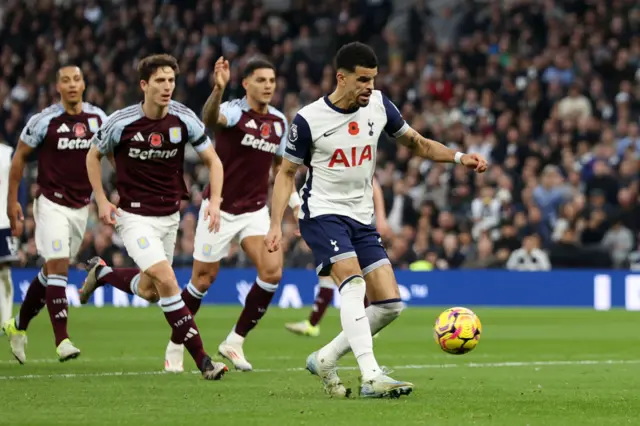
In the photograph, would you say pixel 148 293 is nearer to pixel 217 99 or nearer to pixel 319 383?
pixel 217 99

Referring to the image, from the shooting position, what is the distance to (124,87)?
29.2m

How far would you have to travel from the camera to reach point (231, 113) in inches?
463

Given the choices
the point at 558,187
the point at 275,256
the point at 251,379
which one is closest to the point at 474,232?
the point at 558,187

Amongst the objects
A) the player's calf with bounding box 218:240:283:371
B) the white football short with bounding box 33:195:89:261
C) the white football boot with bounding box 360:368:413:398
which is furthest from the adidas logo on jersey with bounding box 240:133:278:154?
the white football boot with bounding box 360:368:413:398

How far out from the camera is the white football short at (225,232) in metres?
11.9

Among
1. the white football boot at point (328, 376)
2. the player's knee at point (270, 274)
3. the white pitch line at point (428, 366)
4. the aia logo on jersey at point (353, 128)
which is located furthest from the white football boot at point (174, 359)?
the aia logo on jersey at point (353, 128)

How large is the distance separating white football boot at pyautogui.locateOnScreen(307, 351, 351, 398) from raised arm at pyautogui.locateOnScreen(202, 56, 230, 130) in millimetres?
2443

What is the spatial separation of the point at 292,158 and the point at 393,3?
74.2ft

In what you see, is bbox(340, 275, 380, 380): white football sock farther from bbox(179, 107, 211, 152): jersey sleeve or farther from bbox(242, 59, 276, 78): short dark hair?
bbox(242, 59, 276, 78): short dark hair

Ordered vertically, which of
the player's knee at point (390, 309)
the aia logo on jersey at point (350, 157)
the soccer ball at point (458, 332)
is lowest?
the soccer ball at point (458, 332)

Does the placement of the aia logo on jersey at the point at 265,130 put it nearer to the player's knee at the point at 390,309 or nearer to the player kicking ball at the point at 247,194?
the player kicking ball at the point at 247,194

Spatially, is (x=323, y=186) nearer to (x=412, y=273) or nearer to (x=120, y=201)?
(x=120, y=201)

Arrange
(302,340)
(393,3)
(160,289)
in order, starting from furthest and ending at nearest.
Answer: (393,3), (302,340), (160,289)

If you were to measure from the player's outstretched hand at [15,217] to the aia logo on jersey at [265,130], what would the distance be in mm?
2379
